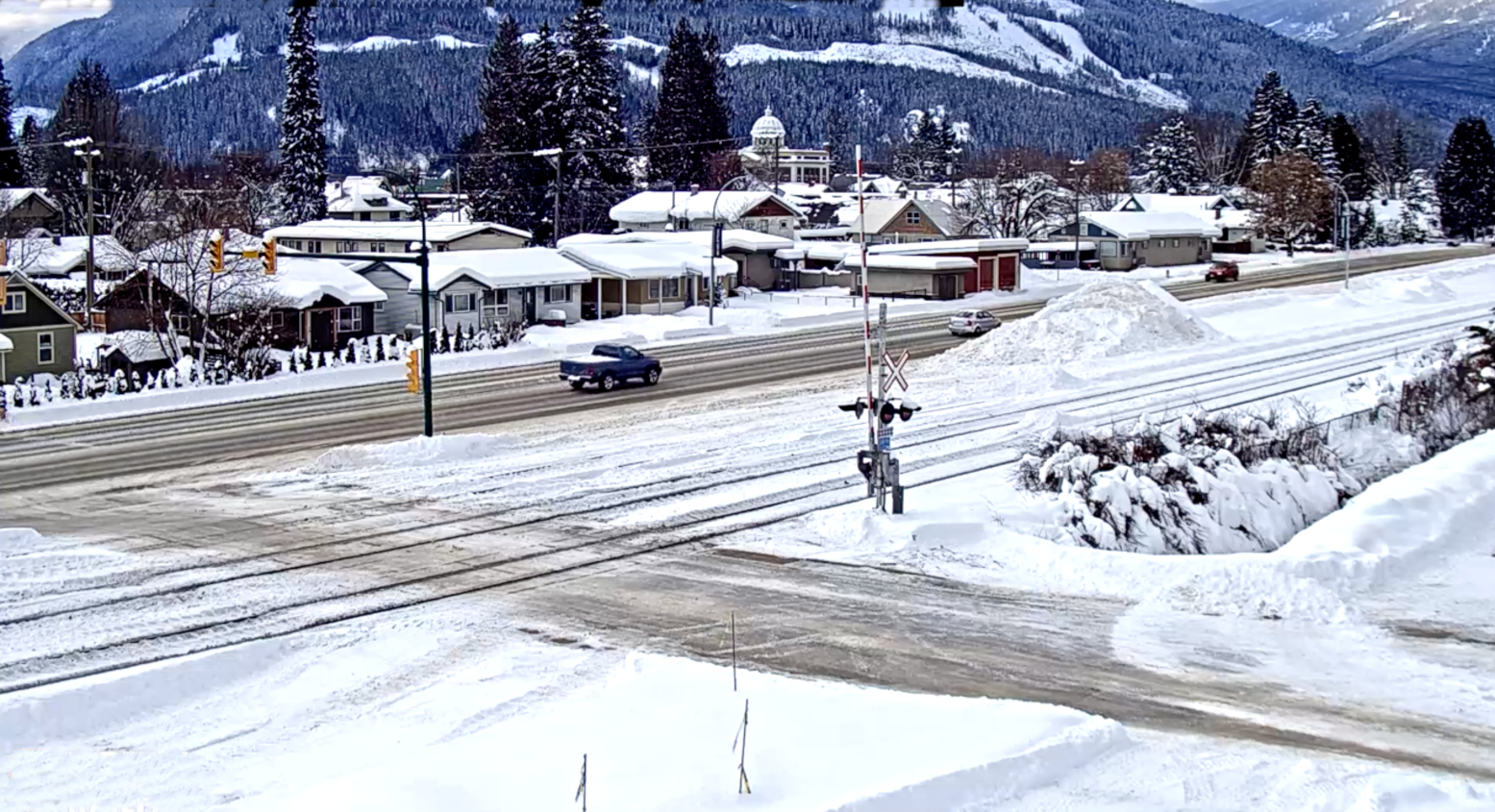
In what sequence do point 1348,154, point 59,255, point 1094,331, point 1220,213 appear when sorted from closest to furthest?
point 1094,331 → point 59,255 → point 1220,213 → point 1348,154

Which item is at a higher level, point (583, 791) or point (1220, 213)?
point (1220, 213)

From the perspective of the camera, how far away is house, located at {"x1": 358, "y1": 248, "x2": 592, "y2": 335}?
2392 inches

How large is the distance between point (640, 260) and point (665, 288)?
6.31 feet

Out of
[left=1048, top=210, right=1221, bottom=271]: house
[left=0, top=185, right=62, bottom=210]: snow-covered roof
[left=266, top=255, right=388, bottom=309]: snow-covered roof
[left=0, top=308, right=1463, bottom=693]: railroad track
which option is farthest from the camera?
[left=1048, top=210, right=1221, bottom=271]: house

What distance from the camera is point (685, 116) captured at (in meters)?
113

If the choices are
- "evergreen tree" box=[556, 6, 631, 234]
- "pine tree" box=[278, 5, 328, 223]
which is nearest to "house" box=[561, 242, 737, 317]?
"evergreen tree" box=[556, 6, 631, 234]

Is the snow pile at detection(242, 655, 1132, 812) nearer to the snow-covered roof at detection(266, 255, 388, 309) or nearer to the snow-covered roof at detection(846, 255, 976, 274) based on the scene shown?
the snow-covered roof at detection(266, 255, 388, 309)

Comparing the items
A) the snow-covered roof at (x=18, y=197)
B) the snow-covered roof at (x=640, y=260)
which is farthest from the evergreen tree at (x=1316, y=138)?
the snow-covered roof at (x=18, y=197)

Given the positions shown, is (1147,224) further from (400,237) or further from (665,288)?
(400,237)

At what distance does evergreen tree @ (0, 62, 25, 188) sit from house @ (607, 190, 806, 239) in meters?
40.6

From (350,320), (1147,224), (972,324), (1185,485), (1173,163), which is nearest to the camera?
(1185,485)

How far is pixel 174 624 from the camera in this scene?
59.6 feet

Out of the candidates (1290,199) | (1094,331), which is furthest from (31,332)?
(1290,199)

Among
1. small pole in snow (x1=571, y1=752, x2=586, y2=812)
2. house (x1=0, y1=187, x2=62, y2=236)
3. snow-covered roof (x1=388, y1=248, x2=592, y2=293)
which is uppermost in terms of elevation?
house (x1=0, y1=187, x2=62, y2=236)
